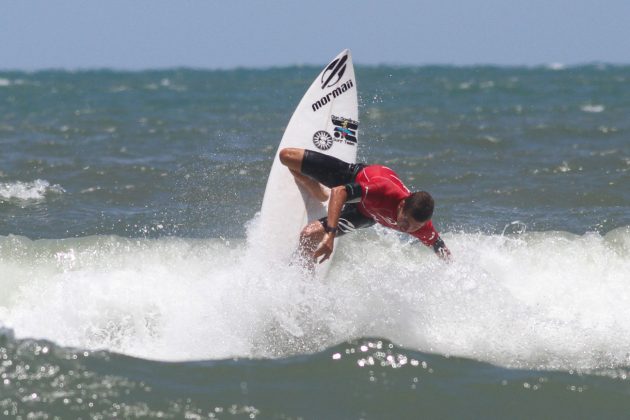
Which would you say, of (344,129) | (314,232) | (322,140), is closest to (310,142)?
(322,140)

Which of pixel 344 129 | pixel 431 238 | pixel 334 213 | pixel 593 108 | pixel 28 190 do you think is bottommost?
pixel 28 190

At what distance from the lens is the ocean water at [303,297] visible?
516cm

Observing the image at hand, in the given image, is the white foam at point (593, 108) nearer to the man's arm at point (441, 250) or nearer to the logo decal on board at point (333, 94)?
the logo decal on board at point (333, 94)

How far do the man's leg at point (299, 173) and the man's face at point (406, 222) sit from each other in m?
1.04

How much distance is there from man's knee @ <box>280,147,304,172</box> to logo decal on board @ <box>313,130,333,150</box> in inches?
23.5

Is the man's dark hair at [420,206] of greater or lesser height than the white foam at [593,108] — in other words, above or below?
above

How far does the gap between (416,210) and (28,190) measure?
617cm

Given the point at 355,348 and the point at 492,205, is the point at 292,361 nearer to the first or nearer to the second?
the point at 355,348

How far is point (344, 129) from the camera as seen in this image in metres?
7.41

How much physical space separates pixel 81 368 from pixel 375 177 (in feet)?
8.06

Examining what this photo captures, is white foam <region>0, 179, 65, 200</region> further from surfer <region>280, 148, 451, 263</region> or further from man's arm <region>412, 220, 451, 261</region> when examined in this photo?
man's arm <region>412, 220, 451, 261</region>

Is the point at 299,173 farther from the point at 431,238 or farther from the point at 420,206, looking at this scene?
the point at 420,206

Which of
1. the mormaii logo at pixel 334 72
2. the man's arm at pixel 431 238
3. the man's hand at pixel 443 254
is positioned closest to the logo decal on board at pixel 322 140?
the mormaii logo at pixel 334 72

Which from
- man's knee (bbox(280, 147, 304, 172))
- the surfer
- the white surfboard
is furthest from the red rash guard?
the white surfboard
